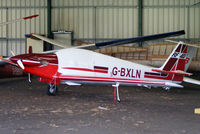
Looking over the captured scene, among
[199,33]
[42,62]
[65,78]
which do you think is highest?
[199,33]

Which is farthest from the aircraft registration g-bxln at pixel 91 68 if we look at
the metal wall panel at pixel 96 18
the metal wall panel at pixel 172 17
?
the metal wall panel at pixel 96 18

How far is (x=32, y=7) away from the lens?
18750mm

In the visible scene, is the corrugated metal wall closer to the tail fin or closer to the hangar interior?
the hangar interior

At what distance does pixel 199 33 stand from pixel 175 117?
1368cm

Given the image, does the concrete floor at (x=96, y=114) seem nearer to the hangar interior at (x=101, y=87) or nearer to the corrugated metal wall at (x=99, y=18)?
the hangar interior at (x=101, y=87)

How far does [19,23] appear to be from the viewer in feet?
61.4

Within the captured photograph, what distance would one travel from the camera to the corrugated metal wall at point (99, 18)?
1767cm

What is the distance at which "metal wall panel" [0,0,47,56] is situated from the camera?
1866cm

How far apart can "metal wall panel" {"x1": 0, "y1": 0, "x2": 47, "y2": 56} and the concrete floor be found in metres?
11.0

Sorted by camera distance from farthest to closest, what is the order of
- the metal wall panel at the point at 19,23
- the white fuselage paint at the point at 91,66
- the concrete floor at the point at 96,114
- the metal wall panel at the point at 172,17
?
the metal wall panel at the point at 19,23 → the metal wall panel at the point at 172,17 → the white fuselage paint at the point at 91,66 → the concrete floor at the point at 96,114

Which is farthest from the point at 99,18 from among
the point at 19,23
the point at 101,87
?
the point at 101,87

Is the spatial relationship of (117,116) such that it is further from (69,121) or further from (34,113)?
(34,113)

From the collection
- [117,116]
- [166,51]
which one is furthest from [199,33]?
[117,116]

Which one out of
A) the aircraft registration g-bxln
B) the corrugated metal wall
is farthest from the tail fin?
the corrugated metal wall
